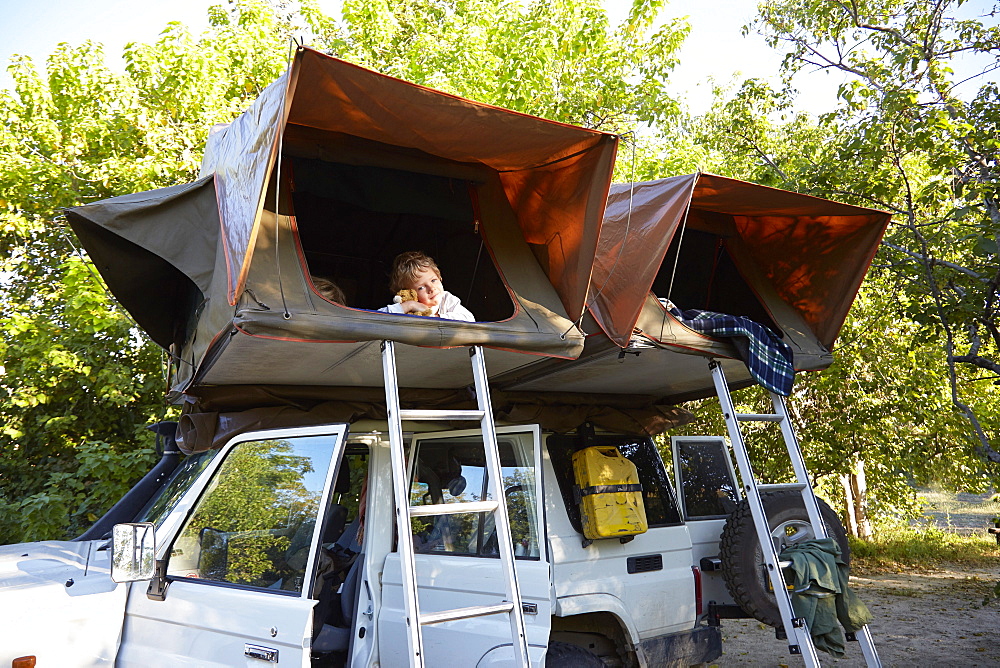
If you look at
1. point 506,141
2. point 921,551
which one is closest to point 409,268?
point 506,141

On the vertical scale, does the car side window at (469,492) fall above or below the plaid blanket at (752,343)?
below

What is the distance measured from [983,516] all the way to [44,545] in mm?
18058

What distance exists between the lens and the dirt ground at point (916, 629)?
6730 mm

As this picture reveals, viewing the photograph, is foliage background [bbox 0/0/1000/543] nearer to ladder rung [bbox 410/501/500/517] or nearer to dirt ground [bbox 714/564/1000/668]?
dirt ground [bbox 714/564/1000/668]

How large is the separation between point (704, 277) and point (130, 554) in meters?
4.23

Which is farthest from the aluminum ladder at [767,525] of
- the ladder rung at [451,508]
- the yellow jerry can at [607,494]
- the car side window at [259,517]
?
the car side window at [259,517]

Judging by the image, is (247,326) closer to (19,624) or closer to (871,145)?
(19,624)

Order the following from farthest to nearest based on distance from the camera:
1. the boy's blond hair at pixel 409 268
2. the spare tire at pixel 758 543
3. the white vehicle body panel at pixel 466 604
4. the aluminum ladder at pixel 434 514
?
the spare tire at pixel 758 543
the boy's blond hair at pixel 409 268
the white vehicle body panel at pixel 466 604
the aluminum ladder at pixel 434 514

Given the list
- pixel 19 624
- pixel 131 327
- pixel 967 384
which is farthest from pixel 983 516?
pixel 19 624

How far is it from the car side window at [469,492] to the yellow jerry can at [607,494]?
0.32 metres

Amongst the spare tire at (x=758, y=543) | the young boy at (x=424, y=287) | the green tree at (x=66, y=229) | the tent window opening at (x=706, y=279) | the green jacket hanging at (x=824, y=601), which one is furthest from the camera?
the green tree at (x=66, y=229)

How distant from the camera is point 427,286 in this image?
407 centimetres

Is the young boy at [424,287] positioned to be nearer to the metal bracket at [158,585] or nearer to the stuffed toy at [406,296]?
the stuffed toy at [406,296]

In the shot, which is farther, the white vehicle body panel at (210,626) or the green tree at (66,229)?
the green tree at (66,229)
